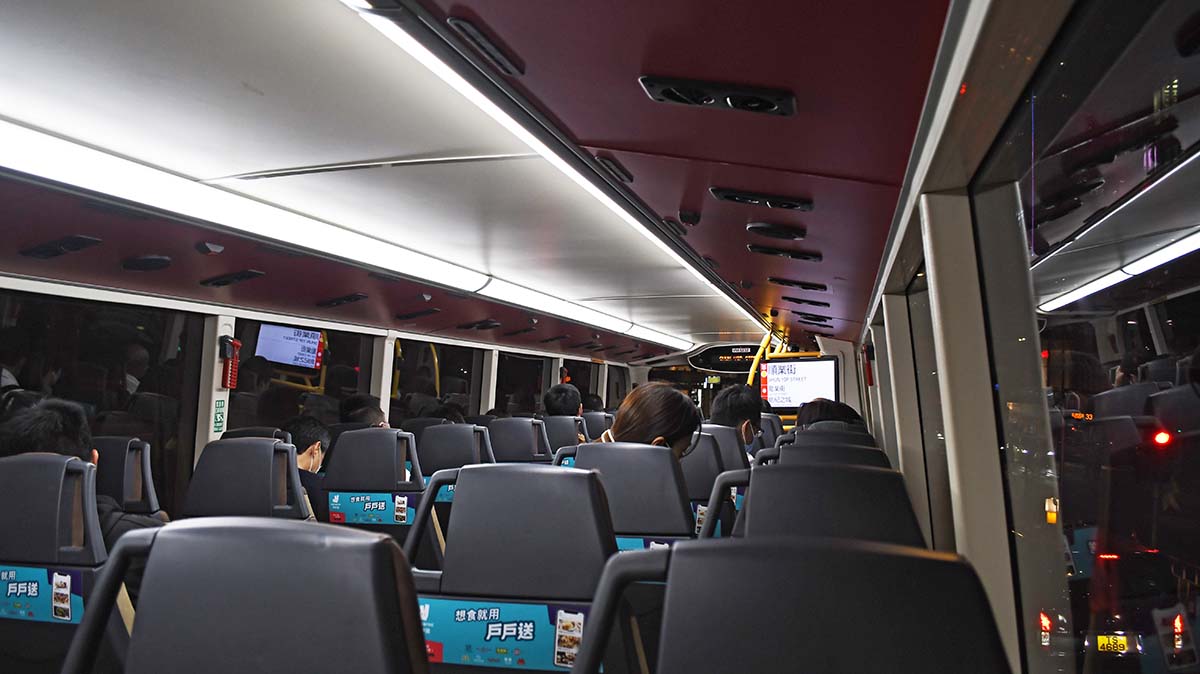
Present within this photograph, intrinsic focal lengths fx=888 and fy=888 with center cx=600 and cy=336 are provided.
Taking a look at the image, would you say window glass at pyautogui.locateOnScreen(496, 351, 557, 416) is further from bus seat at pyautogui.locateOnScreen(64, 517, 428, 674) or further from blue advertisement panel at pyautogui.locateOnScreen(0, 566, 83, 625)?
bus seat at pyautogui.locateOnScreen(64, 517, 428, 674)

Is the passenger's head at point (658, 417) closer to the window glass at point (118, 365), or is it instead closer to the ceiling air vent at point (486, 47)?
the ceiling air vent at point (486, 47)

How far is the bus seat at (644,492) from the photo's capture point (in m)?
3.45

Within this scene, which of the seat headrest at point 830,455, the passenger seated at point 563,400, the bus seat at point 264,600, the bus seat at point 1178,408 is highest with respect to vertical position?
the passenger seated at point 563,400

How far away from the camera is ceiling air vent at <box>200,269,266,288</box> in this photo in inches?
252

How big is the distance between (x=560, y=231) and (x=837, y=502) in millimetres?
3863

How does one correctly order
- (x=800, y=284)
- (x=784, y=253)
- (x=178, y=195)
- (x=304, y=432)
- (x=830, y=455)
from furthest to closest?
(x=800, y=284) < (x=304, y=432) < (x=784, y=253) < (x=178, y=195) < (x=830, y=455)

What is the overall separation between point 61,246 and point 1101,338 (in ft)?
17.6

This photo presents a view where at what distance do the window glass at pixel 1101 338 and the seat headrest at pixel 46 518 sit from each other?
2942 millimetres

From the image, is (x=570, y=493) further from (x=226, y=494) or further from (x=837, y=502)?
(x=226, y=494)

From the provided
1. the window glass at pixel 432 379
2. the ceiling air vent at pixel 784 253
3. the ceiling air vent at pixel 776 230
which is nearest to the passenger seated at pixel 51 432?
the ceiling air vent at pixel 776 230

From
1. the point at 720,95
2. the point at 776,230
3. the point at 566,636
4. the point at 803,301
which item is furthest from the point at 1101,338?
the point at 803,301

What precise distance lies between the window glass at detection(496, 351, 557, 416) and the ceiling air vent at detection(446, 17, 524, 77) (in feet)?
37.7

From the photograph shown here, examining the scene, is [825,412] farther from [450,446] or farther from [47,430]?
[47,430]

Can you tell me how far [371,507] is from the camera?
5.55 m
